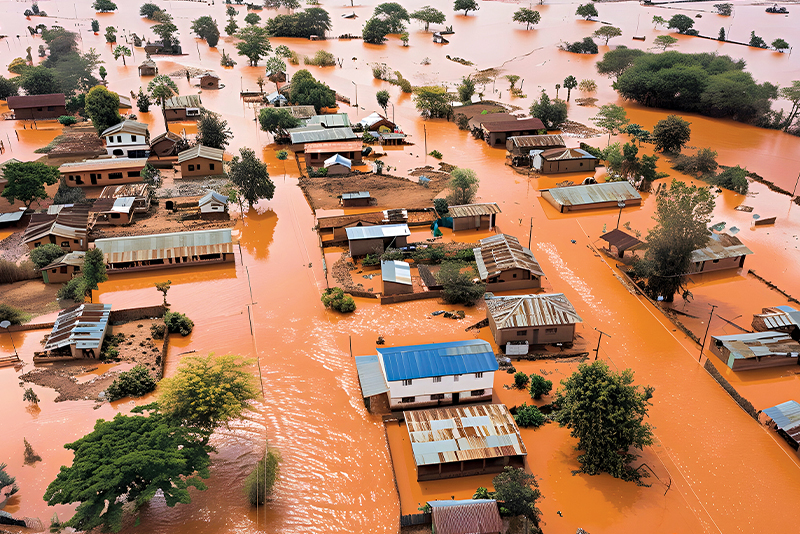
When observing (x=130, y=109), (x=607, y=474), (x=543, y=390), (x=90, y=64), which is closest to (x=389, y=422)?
(x=543, y=390)

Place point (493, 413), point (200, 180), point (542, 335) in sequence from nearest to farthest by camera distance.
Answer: point (493, 413)
point (542, 335)
point (200, 180)

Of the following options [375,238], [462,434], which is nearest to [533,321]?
[462,434]

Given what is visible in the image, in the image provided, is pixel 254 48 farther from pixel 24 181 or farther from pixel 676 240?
pixel 676 240

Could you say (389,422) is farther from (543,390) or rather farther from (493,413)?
(543,390)

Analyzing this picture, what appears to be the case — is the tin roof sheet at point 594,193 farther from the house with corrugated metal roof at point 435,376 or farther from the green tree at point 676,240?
the house with corrugated metal roof at point 435,376

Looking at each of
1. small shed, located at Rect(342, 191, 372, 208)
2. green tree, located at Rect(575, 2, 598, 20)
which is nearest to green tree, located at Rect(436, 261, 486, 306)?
small shed, located at Rect(342, 191, 372, 208)
